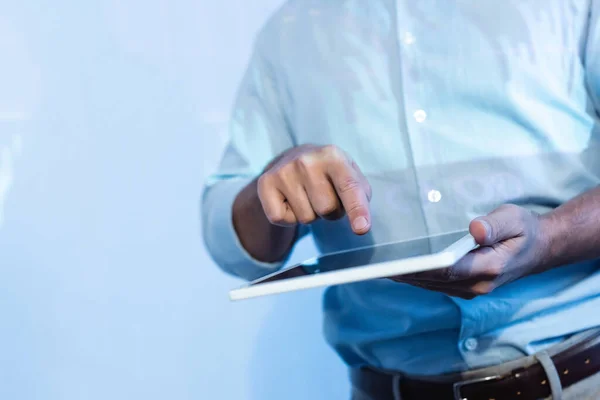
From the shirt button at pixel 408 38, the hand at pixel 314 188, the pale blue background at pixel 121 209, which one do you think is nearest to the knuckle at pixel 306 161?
the hand at pixel 314 188

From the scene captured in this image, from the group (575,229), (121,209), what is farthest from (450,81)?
(121,209)

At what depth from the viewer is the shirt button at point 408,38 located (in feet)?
1.99

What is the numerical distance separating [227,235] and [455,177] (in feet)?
0.70

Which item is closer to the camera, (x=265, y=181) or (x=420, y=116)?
(x=265, y=181)

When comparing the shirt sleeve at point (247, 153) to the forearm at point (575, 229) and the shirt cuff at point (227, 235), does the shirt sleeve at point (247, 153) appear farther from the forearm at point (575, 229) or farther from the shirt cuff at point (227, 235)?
the forearm at point (575, 229)

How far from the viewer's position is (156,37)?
882mm

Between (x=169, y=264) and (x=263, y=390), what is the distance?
23 centimetres

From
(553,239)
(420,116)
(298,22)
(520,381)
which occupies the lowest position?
(520,381)

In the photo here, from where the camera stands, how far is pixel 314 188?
1.46ft

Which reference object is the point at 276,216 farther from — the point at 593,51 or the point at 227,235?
the point at 593,51

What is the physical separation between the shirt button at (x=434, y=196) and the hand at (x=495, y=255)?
0.12 metres

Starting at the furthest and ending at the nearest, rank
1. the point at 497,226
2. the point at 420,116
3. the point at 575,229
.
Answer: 1. the point at 420,116
2. the point at 575,229
3. the point at 497,226

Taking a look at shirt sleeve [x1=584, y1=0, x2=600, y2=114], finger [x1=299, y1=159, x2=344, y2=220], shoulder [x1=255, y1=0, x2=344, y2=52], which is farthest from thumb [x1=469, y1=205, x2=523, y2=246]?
shoulder [x1=255, y1=0, x2=344, y2=52]

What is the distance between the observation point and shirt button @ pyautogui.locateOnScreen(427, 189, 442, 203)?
0.58 meters
